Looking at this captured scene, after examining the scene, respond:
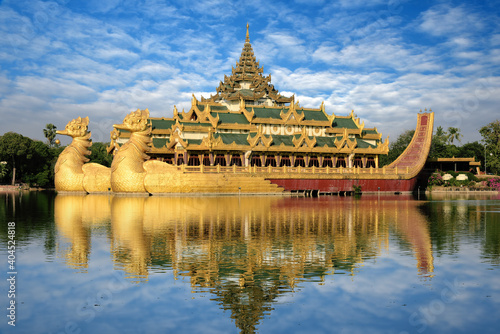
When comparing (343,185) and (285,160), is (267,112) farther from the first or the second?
(343,185)

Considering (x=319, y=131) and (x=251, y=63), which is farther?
(x=251, y=63)

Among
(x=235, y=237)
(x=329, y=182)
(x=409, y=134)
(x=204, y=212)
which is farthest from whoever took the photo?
(x=409, y=134)

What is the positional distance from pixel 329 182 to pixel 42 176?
140 feet

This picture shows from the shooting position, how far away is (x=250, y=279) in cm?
1108

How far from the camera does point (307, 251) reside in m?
14.6

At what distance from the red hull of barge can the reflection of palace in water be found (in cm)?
2603

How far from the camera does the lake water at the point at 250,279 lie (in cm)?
847

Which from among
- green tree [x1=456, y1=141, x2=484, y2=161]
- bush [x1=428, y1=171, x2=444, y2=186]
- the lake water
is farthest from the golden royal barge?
green tree [x1=456, y1=141, x2=484, y2=161]

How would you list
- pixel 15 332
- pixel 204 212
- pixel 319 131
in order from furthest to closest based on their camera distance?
1. pixel 319 131
2. pixel 204 212
3. pixel 15 332

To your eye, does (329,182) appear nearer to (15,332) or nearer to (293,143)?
(293,143)

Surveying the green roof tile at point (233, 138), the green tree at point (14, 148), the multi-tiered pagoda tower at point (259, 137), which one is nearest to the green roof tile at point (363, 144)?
the multi-tiered pagoda tower at point (259, 137)

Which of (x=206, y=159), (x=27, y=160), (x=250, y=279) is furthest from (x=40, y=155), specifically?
(x=250, y=279)

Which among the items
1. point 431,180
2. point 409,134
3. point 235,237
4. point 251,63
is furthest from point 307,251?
point 409,134

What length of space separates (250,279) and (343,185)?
44.3 m
